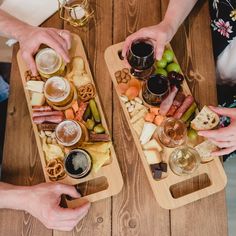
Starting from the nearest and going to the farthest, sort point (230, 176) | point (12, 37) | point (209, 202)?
point (209, 202)
point (12, 37)
point (230, 176)

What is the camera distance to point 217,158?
1.01m

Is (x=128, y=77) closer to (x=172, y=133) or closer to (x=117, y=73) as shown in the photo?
(x=117, y=73)

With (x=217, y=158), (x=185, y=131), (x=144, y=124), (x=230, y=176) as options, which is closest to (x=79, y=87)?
(x=144, y=124)

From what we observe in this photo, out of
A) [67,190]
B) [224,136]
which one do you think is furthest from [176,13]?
[67,190]

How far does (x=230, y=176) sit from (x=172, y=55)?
2.68 ft

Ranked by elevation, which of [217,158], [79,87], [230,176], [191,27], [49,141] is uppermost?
[191,27]

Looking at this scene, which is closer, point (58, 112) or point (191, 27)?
point (58, 112)

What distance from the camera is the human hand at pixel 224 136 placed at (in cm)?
98

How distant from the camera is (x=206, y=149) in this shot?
1.01 metres

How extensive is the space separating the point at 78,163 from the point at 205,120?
369 millimetres

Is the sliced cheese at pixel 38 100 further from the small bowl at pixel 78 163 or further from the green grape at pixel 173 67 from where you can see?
the green grape at pixel 173 67

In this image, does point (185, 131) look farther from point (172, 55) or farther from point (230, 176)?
point (230, 176)

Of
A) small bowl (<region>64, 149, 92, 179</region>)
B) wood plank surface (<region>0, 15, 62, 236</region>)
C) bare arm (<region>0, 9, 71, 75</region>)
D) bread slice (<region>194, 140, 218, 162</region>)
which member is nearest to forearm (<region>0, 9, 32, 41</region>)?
bare arm (<region>0, 9, 71, 75</region>)

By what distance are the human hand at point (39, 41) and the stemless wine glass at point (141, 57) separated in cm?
19
